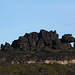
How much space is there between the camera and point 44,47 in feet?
643

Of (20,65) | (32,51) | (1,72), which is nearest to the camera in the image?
(1,72)

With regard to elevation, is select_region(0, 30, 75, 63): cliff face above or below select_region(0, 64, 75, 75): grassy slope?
above

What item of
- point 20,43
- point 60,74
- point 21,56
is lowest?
point 60,74

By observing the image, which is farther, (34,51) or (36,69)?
(34,51)

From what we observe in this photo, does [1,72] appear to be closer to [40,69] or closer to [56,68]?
[40,69]

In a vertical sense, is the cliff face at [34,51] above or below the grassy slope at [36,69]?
above

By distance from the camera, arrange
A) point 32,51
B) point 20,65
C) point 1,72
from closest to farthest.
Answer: point 1,72 → point 20,65 → point 32,51

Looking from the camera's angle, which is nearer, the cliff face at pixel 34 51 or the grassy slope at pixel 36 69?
the grassy slope at pixel 36 69

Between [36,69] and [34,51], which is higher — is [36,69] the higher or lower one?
the lower one

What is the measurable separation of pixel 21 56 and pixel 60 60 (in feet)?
69.6

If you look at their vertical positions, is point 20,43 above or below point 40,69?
above

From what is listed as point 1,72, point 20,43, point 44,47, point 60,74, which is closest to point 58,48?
point 44,47

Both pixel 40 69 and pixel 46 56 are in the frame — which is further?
pixel 46 56

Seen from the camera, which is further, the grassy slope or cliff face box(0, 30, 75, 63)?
cliff face box(0, 30, 75, 63)
